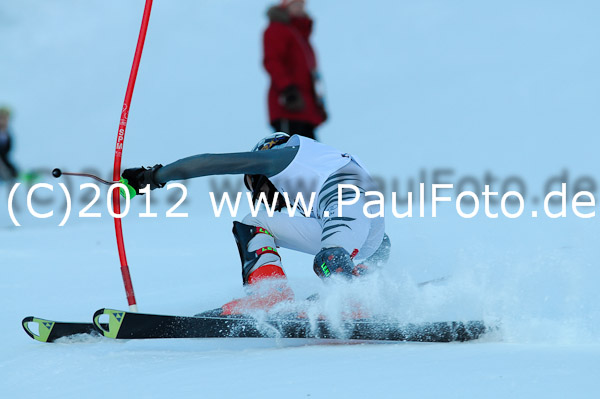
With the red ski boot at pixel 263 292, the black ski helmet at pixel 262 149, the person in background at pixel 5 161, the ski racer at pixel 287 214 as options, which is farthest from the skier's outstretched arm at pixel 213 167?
the person in background at pixel 5 161

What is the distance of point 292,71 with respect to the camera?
625 centimetres

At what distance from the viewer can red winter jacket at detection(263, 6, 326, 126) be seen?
609 cm

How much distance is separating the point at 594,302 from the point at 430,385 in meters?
1.65

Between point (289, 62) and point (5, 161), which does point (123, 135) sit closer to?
point (289, 62)

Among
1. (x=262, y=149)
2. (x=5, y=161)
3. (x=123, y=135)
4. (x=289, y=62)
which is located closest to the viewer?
(x=123, y=135)

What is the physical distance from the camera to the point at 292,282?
3.96 m

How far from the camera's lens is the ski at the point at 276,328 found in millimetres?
2508

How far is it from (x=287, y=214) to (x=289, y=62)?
3.08 m

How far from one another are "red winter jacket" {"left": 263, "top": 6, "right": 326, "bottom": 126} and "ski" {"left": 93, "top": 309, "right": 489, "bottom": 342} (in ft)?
12.2

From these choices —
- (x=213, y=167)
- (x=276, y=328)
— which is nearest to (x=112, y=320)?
(x=276, y=328)

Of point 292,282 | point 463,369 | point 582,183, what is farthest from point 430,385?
point 582,183

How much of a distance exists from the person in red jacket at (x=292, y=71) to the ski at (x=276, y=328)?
3.70 metres

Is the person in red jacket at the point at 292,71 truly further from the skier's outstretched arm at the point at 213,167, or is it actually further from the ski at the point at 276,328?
the ski at the point at 276,328

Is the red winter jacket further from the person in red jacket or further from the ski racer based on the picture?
the ski racer
